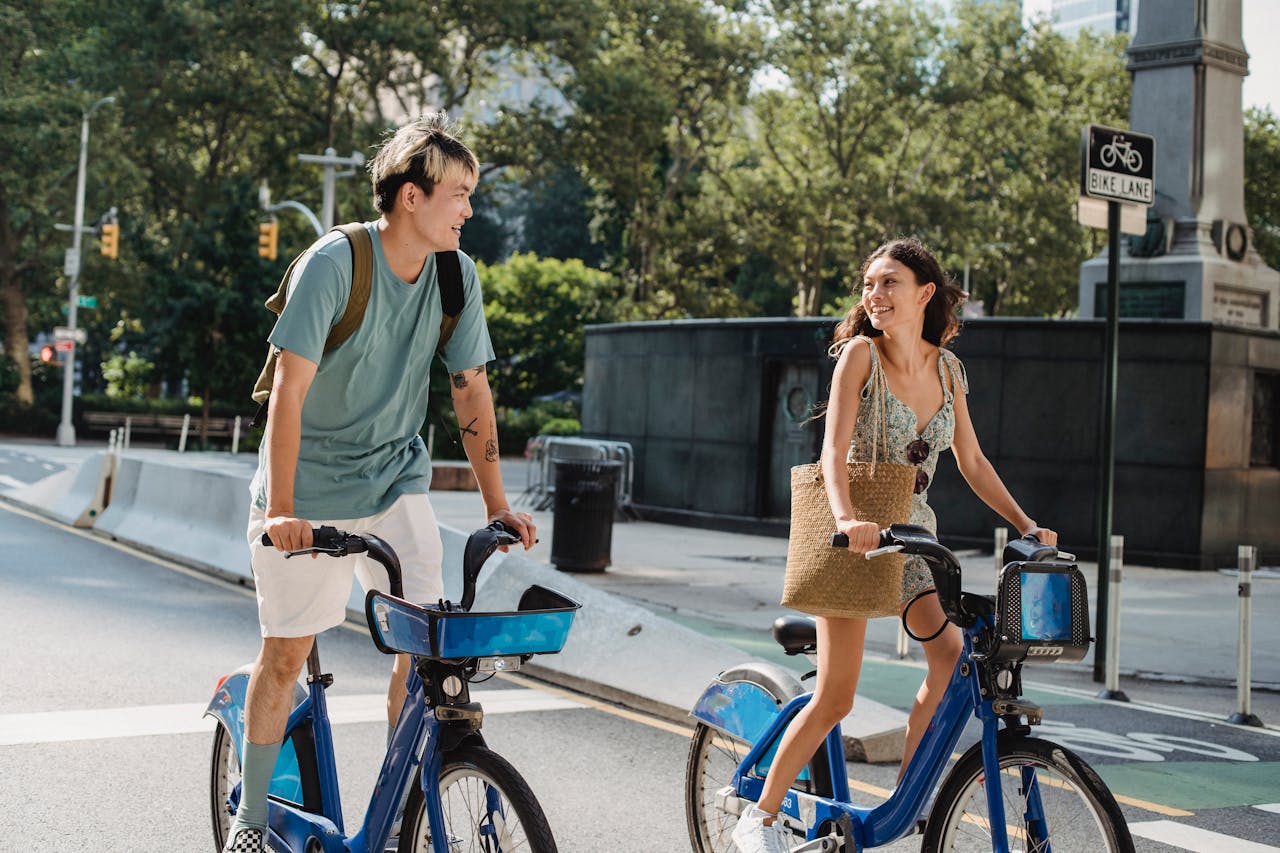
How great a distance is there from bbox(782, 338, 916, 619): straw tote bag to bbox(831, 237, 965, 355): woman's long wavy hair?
0.23 metres

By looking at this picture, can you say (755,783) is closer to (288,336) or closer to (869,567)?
(869,567)

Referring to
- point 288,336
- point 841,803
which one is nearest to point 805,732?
point 841,803

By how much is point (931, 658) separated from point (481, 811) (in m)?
1.29

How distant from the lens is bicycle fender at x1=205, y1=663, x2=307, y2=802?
373 cm

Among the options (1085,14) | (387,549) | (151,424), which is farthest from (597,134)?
(1085,14)

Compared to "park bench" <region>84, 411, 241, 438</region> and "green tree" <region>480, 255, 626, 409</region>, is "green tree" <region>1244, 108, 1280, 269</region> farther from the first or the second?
"park bench" <region>84, 411, 241, 438</region>

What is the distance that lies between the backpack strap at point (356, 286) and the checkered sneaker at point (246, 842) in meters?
1.25

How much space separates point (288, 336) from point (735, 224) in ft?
138

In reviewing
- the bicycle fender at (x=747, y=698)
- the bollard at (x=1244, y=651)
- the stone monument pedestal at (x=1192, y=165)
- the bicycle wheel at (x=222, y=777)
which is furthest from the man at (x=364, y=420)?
the stone monument pedestal at (x=1192, y=165)

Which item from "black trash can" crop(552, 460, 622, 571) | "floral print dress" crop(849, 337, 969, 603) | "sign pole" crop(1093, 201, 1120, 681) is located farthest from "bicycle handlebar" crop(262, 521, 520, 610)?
"black trash can" crop(552, 460, 622, 571)

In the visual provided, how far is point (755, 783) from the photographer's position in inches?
159

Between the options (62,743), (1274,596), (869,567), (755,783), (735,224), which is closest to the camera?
(869,567)

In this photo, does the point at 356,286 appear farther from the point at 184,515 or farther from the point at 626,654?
the point at 184,515

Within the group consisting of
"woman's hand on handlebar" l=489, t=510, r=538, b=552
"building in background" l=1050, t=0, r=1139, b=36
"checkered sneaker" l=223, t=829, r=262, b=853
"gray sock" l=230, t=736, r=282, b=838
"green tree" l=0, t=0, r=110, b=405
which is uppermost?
"building in background" l=1050, t=0, r=1139, b=36
